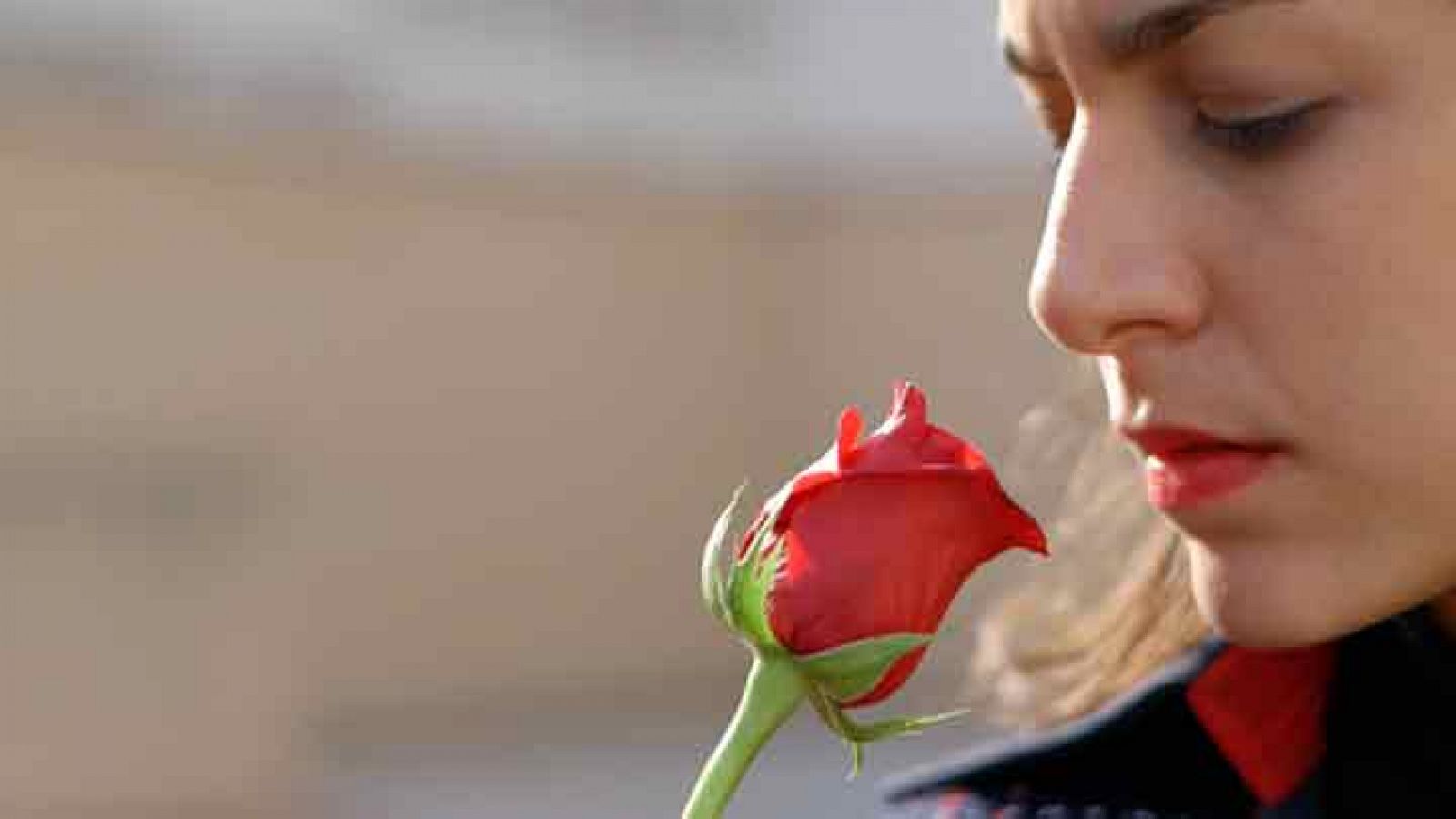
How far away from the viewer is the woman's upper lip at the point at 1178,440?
45.5 inches

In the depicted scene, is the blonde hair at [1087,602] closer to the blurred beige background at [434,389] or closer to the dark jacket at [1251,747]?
the dark jacket at [1251,747]

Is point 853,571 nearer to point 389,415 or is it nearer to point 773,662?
point 773,662

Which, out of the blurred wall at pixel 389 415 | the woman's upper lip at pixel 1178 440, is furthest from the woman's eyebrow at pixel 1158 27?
the blurred wall at pixel 389 415

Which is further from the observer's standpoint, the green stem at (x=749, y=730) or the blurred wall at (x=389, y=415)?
the blurred wall at (x=389, y=415)

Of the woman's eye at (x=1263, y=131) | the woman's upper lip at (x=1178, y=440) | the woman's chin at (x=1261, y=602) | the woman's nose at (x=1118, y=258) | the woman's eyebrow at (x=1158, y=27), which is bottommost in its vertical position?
the woman's chin at (x=1261, y=602)

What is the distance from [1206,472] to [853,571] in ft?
1.02

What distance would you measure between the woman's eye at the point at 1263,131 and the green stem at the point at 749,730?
0.35 metres

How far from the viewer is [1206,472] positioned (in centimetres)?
116

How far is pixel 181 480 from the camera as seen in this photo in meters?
7.62

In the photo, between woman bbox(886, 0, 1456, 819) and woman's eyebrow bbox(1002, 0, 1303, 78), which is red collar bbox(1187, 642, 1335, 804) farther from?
woman's eyebrow bbox(1002, 0, 1303, 78)

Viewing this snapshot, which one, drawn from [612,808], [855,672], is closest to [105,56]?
[612,808]

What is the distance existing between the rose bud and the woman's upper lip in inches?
10.1

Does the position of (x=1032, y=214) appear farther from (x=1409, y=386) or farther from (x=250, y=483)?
(x=1409, y=386)

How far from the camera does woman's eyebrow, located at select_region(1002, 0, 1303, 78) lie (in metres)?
1.13
